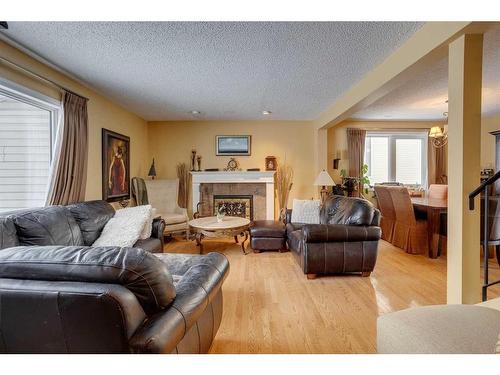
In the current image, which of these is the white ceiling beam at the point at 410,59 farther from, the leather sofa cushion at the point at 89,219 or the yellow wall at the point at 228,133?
the leather sofa cushion at the point at 89,219

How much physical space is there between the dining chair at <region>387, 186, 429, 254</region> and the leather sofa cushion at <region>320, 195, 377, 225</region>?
1.00 m

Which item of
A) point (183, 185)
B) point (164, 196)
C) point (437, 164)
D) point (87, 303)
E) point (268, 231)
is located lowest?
point (268, 231)

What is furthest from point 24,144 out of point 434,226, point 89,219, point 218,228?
point 434,226

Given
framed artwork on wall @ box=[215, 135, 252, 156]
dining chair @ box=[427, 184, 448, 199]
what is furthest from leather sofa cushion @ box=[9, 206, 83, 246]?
dining chair @ box=[427, 184, 448, 199]

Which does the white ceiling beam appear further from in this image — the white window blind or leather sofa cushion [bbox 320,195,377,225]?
the white window blind

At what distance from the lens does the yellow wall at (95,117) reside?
2379 mm

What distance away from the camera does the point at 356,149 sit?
19.0 feet

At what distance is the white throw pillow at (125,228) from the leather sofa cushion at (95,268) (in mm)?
1686

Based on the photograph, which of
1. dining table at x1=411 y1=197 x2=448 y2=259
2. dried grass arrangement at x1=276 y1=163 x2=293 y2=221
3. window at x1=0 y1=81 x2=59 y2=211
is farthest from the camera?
dried grass arrangement at x1=276 y1=163 x2=293 y2=221

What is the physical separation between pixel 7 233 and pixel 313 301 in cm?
254

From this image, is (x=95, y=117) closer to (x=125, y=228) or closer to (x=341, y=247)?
(x=125, y=228)

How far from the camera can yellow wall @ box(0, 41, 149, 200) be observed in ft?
7.80
